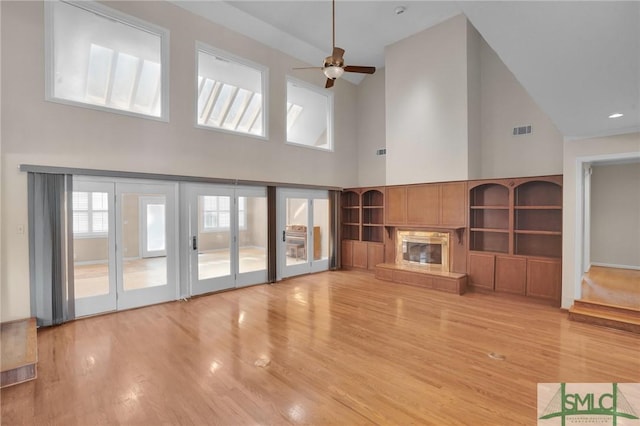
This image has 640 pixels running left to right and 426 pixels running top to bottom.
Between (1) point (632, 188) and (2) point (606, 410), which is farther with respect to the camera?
(1) point (632, 188)

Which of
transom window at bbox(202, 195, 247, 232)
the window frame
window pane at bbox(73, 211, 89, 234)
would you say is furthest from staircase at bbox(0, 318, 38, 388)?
transom window at bbox(202, 195, 247, 232)

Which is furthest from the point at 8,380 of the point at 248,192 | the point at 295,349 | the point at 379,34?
the point at 379,34

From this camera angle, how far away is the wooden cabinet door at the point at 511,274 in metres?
5.61

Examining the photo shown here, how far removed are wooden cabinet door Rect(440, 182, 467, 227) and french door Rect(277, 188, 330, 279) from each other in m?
3.12

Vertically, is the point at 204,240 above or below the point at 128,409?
above

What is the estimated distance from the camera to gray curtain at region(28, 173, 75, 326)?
4176 mm

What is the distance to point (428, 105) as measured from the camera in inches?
275

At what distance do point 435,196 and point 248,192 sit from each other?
4.19m

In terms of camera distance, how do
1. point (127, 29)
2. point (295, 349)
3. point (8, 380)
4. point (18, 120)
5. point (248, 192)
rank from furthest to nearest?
point (248, 192) → point (127, 29) → point (18, 120) → point (295, 349) → point (8, 380)

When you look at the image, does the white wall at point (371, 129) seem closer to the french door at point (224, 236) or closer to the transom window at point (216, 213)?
the french door at point (224, 236)

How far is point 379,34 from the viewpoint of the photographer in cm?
720

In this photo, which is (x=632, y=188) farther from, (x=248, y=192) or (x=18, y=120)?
(x=18, y=120)

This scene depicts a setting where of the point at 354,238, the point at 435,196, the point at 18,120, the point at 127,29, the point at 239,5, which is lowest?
the point at 354,238

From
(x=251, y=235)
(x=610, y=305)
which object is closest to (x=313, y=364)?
(x=251, y=235)
